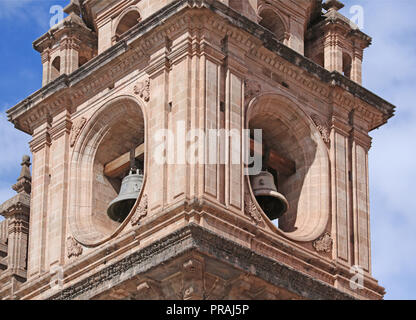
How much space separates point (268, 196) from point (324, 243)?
182 centimetres

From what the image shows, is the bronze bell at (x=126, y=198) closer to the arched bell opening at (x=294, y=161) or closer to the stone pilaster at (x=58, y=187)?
the stone pilaster at (x=58, y=187)

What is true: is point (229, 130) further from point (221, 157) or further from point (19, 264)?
point (19, 264)

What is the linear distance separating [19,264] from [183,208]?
1024 centimetres

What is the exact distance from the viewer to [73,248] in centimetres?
4822

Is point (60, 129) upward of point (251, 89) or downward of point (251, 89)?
downward

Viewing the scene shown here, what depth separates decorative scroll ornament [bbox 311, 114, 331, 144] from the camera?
164 ft

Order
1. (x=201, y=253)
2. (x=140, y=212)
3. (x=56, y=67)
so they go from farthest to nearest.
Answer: (x=56, y=67) → (x=140, y=212) → (x=201, y=253)

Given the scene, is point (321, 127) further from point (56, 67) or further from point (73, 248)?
point (56, 67)

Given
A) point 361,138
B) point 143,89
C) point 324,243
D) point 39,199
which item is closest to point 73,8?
point 143,89

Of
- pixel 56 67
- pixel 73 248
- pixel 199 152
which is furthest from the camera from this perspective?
pixel 56 67

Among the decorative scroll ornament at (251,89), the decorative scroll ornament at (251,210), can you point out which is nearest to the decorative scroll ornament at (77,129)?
the decorative scroll ornament at (251,89)

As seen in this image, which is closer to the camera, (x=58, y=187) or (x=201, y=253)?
(x=201, y=253)

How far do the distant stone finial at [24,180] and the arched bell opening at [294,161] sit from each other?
8582 mm
